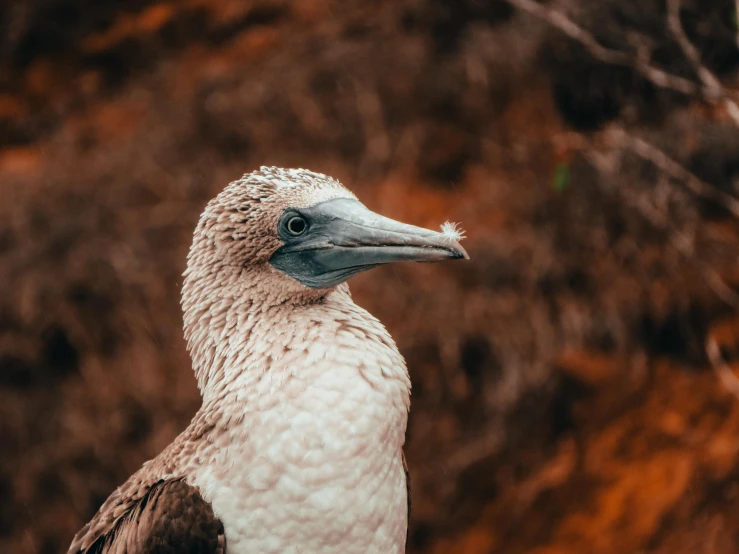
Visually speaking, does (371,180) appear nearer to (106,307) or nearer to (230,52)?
(230,52)

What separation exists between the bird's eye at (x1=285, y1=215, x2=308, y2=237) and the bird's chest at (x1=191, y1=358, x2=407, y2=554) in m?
0.47

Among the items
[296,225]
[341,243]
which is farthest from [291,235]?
[341,243]

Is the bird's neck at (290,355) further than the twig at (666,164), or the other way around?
the twig at (666,164)

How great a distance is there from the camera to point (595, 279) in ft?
21.2

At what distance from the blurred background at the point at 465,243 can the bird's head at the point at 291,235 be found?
3596mm

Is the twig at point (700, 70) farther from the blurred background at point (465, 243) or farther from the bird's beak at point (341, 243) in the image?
the bird's beak at point (341, 243)

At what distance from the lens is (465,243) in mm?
6637

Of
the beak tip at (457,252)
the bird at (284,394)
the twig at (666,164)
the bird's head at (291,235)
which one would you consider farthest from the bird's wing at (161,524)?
the twig at (666,164)

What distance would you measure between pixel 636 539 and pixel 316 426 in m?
4.74

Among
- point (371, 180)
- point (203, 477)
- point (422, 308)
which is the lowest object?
point (422, 308)

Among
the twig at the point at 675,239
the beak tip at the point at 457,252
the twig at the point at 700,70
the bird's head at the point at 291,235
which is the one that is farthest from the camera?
the twig at the point at 675,239

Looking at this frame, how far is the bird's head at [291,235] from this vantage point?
2.37 metres

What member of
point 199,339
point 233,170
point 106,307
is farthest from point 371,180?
point 199,339

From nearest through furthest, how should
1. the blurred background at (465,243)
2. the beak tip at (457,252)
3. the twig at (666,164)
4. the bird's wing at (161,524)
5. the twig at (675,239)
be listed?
the beak tip at (457,252) → the bird's wing at (161,524) → the twig at (666,164) → the twig at (675,239) → the blurred background at (465,243)
